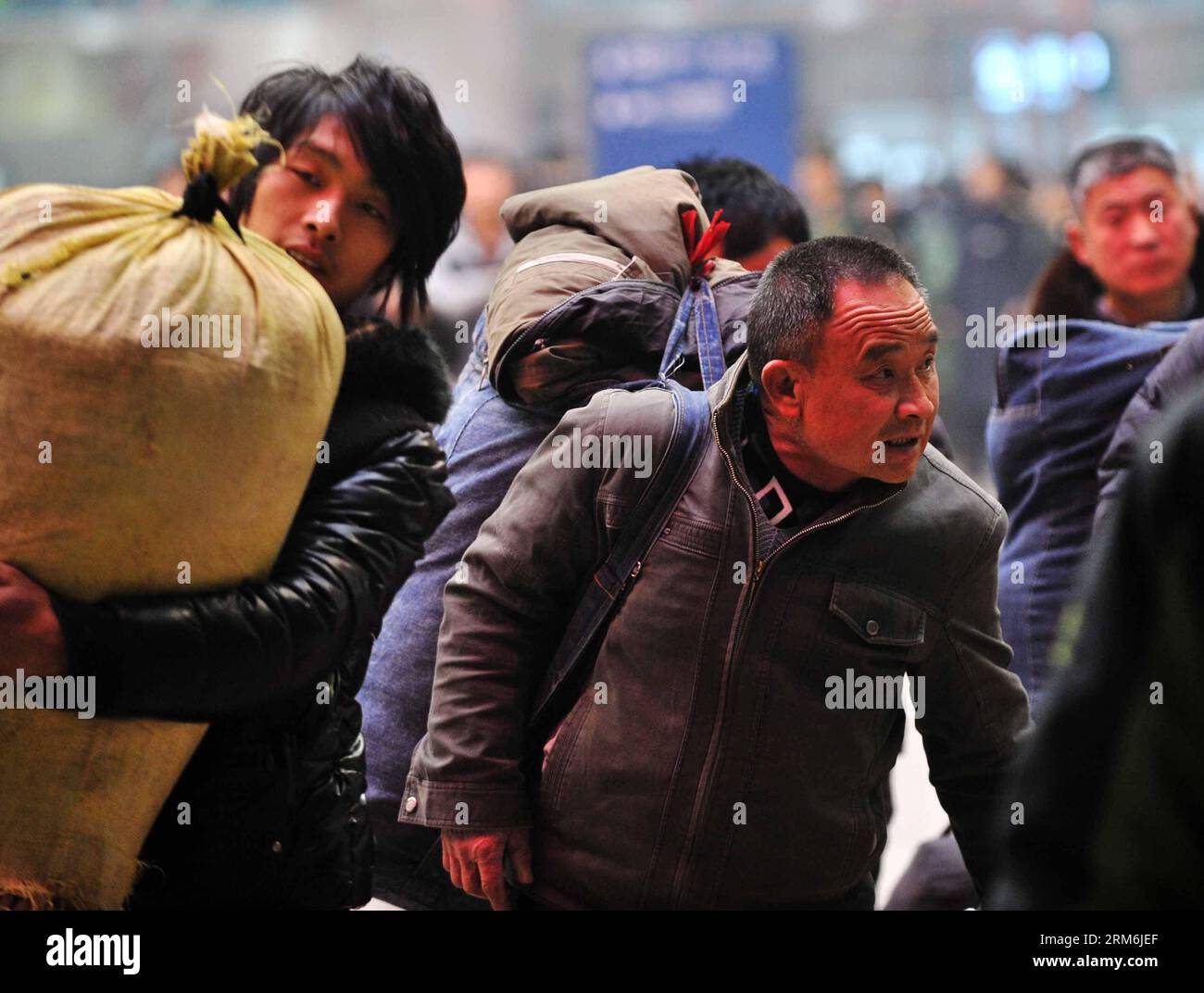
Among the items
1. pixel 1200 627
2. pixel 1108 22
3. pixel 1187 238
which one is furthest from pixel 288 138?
pixel 1108 22

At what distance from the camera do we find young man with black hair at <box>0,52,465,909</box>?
62.2 inches

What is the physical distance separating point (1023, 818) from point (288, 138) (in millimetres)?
1493

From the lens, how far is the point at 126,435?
1.57 metres

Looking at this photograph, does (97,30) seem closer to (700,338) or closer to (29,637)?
(700,338)

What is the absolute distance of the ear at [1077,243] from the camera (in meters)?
3.19

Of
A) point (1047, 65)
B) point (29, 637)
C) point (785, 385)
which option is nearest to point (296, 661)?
point (29, 637)

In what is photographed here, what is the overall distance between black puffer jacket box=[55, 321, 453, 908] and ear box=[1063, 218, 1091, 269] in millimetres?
1755

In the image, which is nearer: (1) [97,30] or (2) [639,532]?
(2) [639,532]

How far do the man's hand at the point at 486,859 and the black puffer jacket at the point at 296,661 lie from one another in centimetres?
11

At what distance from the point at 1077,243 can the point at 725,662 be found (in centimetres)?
176

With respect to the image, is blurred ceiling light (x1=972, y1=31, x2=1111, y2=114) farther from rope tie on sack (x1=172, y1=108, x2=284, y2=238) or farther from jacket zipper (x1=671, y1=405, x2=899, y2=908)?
rope tie on sack (x1=172, y1=108, x2=284, y2=238)

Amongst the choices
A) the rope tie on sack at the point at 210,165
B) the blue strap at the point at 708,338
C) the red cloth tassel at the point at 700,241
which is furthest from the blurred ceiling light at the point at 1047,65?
the rope tie on sack at the point at 210,165

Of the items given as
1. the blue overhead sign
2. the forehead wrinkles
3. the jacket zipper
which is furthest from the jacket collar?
the blue overhead sign

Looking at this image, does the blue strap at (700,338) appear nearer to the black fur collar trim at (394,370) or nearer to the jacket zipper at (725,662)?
the jacket zipper at (725,662)
